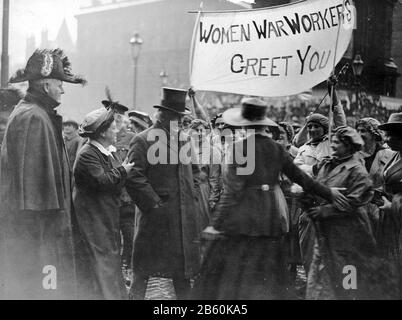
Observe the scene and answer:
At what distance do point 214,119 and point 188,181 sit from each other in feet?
6.25

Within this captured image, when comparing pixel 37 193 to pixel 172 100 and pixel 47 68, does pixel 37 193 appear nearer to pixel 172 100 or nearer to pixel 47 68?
pixel 47 68

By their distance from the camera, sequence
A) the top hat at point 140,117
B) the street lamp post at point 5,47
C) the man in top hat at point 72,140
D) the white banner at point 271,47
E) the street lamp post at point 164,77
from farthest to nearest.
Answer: the top hat at point 140,117, the man in top hat at point 72,140, the street lamp post at point 164,77, the street lamp post at point 5,47, the white banner at point 271,47

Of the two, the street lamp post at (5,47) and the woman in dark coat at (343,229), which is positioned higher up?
the street lamp post at (5,47)

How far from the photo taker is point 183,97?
5.00 m

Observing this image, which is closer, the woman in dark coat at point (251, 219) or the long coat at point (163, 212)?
the woman in dark coat at point (251, 219)

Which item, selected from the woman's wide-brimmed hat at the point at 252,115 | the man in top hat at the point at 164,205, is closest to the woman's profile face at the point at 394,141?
the woman's wide-brimmed hat at the point at 252,115

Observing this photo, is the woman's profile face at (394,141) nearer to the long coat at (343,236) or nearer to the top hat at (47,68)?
the long coat at (343,236)

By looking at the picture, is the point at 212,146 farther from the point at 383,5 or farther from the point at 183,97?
the point at 383,5

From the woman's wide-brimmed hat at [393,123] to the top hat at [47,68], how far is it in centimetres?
285

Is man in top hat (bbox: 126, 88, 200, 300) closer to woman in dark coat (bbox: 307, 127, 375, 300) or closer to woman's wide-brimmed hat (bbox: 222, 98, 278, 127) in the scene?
woman's wide-brimmed hat (bbox: 222, 98, 278, 127)

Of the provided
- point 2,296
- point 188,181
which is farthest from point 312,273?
point 2,296

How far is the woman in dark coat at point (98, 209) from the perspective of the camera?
4535mm

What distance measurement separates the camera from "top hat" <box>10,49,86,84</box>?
4605mm

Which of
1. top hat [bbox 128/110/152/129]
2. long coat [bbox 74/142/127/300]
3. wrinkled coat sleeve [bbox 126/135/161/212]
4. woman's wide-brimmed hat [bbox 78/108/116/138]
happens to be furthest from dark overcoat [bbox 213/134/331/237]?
top hat [bbox 128/110/152/129]
